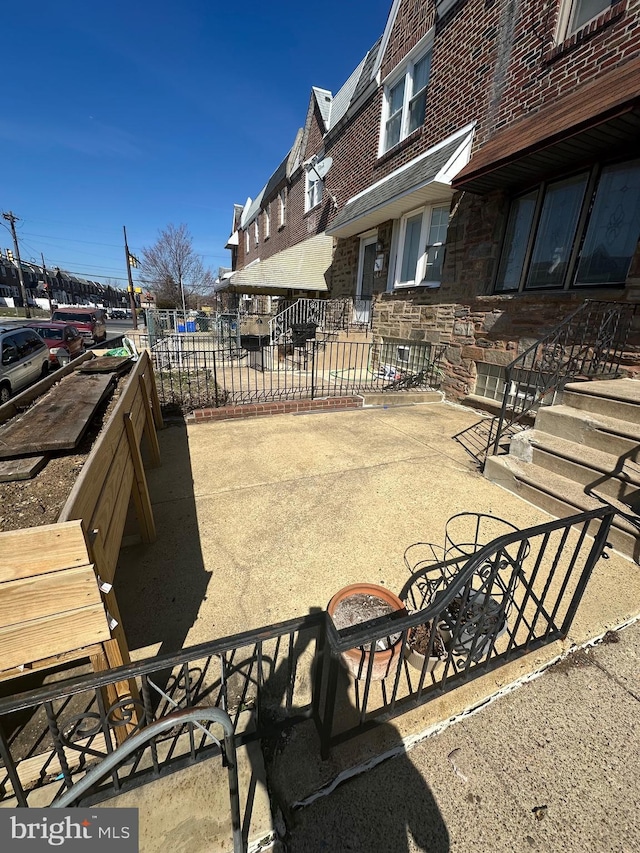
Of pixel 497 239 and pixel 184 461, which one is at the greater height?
pixel 497 239

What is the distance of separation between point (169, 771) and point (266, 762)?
442mm

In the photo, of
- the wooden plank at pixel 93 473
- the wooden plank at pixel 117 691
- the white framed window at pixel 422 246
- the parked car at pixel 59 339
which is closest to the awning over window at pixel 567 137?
the white framed window at pixel 422 246

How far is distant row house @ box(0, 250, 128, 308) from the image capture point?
59.9 m

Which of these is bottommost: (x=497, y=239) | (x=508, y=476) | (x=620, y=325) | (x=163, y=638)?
(x=163, y=638)

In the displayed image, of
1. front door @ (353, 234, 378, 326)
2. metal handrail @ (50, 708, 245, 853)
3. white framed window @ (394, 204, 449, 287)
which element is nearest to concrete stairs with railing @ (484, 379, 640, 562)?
metal handrail @ (50, 708, 245, 853)

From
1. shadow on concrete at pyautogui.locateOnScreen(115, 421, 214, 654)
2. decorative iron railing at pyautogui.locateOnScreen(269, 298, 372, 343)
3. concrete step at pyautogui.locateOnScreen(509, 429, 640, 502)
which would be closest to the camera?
shadow on concrete at pyautogui.locateOnScreen(115, 421, 214, 654)

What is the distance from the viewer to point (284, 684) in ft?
6.89

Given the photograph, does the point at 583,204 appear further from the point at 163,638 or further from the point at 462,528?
the point at 163,638

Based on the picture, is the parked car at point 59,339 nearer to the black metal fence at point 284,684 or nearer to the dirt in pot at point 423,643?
the black metal fence at point 284,684

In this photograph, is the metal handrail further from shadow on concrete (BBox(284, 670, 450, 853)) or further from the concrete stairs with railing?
the concrete stairs with railing

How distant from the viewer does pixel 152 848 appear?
140 cm

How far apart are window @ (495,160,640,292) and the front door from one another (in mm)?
5198

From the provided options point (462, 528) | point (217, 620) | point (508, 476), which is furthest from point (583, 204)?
point (217, 620)

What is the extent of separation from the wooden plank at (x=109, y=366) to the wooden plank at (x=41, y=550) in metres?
3.74
